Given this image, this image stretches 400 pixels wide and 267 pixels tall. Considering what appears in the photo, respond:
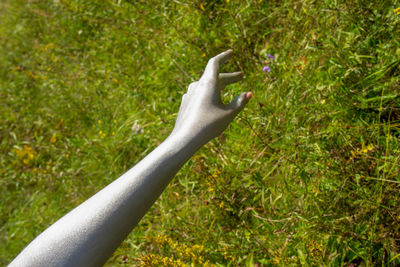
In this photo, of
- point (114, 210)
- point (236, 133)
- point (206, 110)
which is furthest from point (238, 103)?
point (236, 133)

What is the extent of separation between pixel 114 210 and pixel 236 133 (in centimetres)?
125

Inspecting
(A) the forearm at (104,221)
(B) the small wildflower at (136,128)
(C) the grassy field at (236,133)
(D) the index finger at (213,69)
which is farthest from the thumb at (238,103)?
(B) the small wildflower at (136,128)

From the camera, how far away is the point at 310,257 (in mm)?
1362

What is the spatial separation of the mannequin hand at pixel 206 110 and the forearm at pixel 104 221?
0.12 metres

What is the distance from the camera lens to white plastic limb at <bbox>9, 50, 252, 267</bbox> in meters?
0.79

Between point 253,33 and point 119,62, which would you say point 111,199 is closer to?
point 253,33

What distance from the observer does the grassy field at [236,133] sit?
1440 millimetres

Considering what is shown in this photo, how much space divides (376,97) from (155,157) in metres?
1.16

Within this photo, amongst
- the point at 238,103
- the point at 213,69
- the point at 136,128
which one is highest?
the point at 213,69

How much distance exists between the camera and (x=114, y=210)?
850 mm

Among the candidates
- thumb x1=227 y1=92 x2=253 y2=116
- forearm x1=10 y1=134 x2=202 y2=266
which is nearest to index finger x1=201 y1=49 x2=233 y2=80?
thumb x1=227 y1=92 x2=253 y2=116

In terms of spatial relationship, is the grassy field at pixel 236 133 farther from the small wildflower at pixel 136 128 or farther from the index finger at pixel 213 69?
the index finger at pixel 213 69

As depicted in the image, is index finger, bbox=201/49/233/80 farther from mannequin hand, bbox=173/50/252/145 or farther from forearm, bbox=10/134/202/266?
forearm, bbox=10/134/202/266

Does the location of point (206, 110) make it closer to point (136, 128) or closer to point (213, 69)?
point (213, 69)
